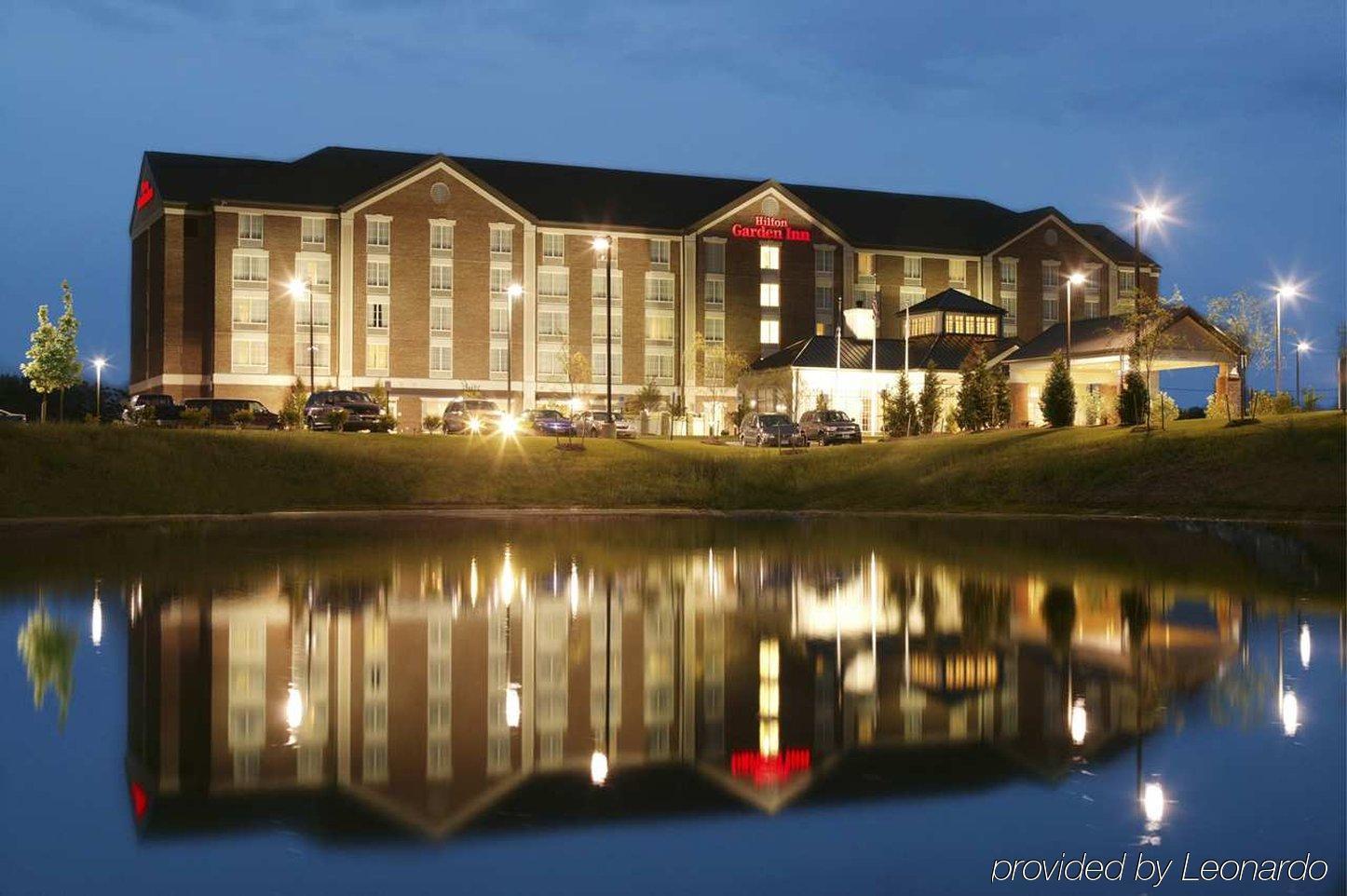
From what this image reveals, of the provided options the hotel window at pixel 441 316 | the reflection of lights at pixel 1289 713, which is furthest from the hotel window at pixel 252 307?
the reflection of lights at pixel 1289 713

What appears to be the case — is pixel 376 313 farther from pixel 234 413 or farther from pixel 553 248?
pixel 234 413

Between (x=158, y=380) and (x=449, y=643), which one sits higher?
(x=158, y=380)

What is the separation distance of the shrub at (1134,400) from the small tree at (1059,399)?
2.95 meters

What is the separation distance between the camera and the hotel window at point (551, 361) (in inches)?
3526

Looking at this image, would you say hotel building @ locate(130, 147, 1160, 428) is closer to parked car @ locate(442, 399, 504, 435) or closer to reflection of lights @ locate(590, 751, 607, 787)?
parked car @ locate(442, 399, 504, 435)

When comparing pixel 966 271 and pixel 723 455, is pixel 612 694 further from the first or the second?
pixel 966 271

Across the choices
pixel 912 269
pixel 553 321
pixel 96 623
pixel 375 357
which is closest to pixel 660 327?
pixel 553 321

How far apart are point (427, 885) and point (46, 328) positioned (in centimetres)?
8952

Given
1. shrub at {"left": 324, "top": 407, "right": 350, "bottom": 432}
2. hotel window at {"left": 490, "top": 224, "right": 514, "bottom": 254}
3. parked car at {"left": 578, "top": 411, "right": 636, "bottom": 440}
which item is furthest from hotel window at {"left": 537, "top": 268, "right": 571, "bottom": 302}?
shrub at {"left": 324, "top": 407, "right": 350, "bottom": 432}

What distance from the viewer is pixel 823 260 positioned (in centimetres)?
9738

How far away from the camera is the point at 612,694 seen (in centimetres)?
1492

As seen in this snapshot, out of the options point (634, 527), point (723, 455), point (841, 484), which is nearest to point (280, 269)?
point (723, 455)

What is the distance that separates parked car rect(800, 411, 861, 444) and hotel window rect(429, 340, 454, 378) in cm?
2622

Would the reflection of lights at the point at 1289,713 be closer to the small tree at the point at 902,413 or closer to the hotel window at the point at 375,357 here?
the small tree at the point at 902,413
